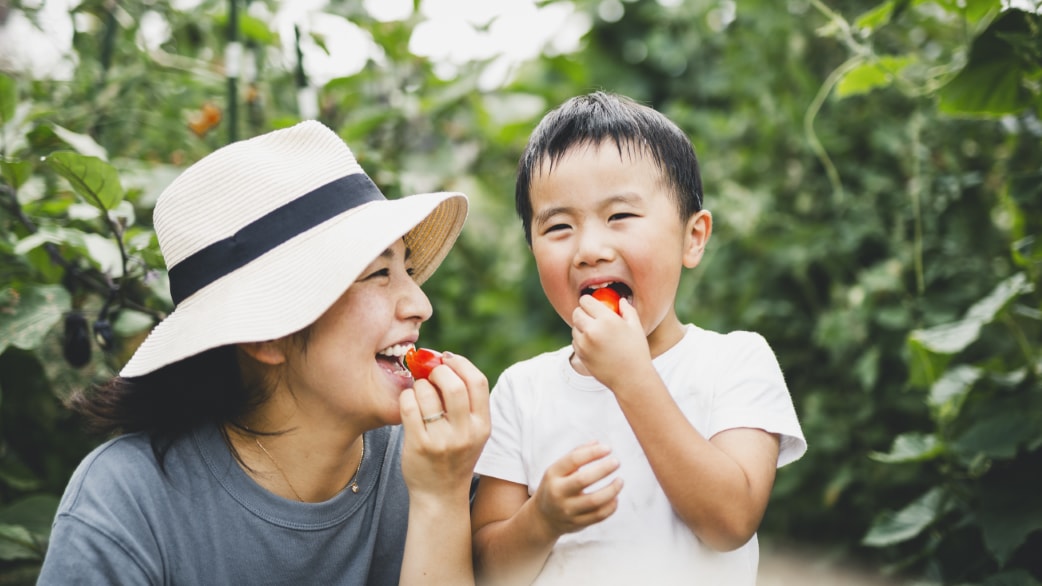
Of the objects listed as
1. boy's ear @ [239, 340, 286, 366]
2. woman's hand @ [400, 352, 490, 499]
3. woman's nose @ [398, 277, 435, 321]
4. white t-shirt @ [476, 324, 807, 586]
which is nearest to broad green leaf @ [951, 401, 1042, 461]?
white t-shirt @ [476, 324, 807, 586]

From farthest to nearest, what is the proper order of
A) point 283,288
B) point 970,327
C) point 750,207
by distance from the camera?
point 750,207 → point 970,327 → point 283,288

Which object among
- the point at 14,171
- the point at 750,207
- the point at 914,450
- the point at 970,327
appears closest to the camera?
the point at 14,171

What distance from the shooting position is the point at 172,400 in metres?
1.56

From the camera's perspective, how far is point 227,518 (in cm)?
148

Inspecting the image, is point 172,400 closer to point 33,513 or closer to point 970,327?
point 33,513

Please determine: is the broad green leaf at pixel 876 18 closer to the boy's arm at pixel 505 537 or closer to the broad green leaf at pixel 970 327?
the broad green leaf at pixel 970 327

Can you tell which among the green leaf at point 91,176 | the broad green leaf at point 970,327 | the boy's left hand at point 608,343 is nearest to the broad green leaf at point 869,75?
the broad green leaf at point 970,327

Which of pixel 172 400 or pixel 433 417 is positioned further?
pixel 172 400

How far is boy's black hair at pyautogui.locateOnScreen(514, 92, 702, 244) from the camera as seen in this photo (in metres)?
1.52

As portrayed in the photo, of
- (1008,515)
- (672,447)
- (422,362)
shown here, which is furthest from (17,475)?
(1008,515)

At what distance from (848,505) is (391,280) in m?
2.15

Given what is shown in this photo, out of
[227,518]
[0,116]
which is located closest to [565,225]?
[227,518]

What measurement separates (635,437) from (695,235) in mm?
410

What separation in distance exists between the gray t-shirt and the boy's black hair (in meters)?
0.70
